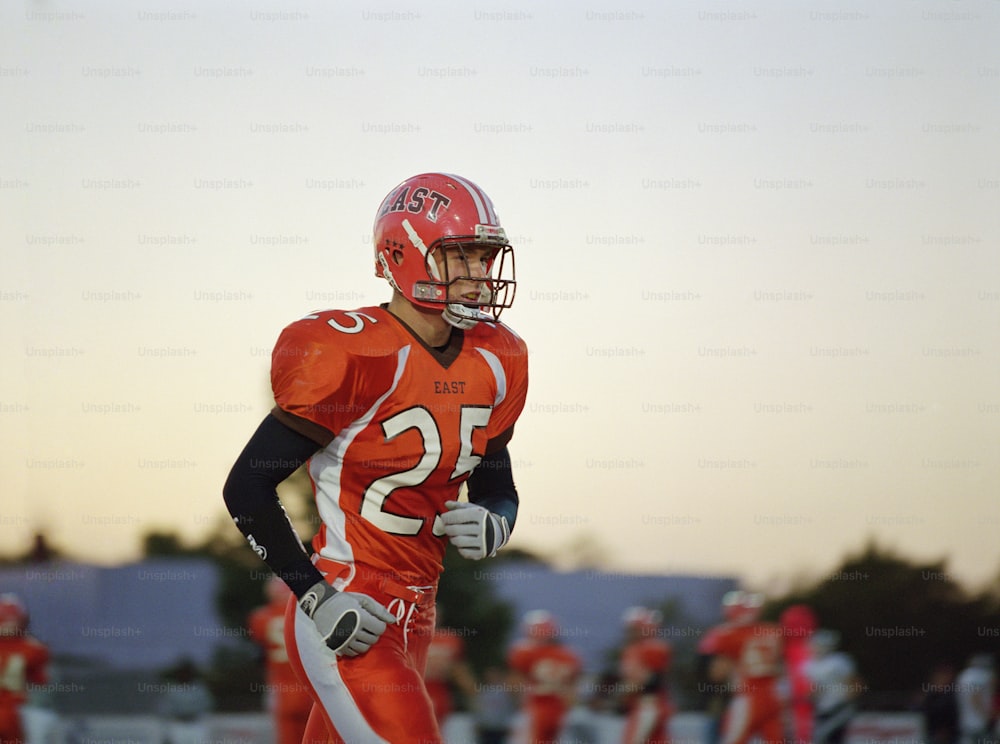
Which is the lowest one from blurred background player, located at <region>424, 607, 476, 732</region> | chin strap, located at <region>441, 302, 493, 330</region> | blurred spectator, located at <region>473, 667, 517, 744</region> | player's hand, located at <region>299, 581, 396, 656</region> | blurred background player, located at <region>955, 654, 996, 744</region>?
blurred spectator, located at <region>473, 667, 517, 744</region>

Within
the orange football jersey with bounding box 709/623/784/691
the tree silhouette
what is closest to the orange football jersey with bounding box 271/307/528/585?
the orange football jersey with bounding box 709/623/784/691

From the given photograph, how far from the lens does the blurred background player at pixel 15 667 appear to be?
24.8 feet

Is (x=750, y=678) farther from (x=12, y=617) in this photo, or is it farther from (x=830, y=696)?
(x=12, y=617)

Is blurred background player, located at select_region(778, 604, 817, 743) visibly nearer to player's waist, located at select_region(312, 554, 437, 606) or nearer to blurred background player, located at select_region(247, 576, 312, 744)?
blurred background player, located at select_region(247, 576, 312, 744)

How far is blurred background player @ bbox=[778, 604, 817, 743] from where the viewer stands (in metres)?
8.25

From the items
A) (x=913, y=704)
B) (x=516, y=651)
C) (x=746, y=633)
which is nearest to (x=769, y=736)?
(x=746, y=633)

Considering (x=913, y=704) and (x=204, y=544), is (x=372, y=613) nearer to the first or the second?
(x=913, y=704)

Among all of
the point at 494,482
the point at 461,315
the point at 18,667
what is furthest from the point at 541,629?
the point at 461,315

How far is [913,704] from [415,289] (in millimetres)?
12365

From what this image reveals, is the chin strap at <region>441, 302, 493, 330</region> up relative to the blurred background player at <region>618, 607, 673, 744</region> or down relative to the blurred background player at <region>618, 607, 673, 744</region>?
up

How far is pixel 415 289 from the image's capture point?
3.44 m

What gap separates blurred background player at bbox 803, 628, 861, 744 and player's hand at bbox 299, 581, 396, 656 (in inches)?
227

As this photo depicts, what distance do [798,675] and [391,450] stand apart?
6026 millimetres

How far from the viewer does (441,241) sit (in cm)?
346
